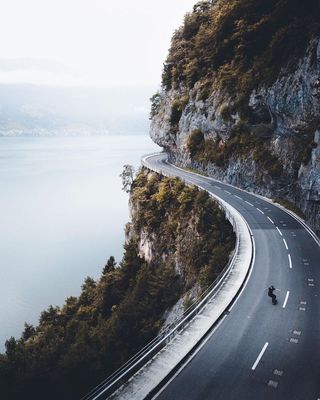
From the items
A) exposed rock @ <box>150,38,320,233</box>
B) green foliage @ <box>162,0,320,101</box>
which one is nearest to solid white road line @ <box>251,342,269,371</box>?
exposed rock @ <box>150,38,320,233</box>

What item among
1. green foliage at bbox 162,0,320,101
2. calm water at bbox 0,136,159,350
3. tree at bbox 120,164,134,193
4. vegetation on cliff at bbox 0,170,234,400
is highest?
green foliage at bbox 162,0,320,101

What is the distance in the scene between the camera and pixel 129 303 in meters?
35.2

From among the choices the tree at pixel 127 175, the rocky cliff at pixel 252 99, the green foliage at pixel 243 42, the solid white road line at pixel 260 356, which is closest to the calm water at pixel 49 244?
the tree at pixel 127 175

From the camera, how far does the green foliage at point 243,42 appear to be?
39250mm

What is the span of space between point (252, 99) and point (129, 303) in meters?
30.0

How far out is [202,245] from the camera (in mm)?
36562

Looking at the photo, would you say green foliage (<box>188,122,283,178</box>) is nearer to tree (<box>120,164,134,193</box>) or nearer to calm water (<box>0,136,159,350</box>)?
tree (<box>120,164,134,193</box>)

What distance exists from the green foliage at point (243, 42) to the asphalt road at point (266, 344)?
23.6m

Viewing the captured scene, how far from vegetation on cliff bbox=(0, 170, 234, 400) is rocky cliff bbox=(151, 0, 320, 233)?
31.1 feet

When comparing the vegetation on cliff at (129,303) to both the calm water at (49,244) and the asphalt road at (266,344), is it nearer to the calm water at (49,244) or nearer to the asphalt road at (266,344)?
the asphalt road at (266,344)

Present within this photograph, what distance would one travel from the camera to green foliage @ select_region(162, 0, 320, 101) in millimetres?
39250

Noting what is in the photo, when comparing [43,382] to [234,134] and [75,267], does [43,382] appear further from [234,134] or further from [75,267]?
[75,267]

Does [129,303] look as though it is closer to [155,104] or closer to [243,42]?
[243,42]

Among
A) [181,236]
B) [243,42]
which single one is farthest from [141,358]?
[243,42]
